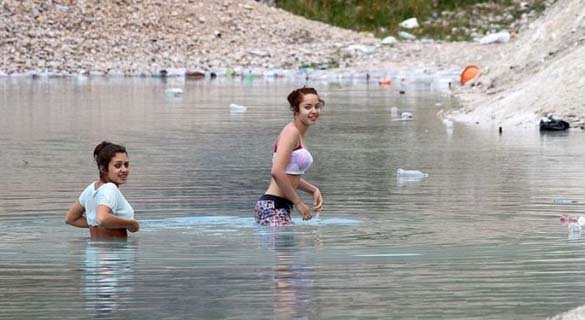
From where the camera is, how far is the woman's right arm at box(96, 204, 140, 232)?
11.9 metres

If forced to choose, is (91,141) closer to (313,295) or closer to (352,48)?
(313,295)

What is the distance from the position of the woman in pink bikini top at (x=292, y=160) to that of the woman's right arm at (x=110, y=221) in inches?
45.8

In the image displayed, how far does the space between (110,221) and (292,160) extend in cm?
154

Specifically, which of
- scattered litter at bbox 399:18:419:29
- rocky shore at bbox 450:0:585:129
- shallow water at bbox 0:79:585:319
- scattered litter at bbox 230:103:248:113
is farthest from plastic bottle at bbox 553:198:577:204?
scattered litter at bbox 399:18:419:29

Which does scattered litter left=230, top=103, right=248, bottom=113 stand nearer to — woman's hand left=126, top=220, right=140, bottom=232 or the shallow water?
the shallow water

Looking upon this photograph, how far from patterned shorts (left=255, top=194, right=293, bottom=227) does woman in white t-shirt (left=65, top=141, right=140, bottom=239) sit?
1148 mm

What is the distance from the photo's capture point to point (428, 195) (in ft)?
50.9

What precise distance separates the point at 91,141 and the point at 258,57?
2791cm

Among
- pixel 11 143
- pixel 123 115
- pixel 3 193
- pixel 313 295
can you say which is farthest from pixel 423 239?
pixel 123 115

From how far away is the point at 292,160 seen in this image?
496 inches

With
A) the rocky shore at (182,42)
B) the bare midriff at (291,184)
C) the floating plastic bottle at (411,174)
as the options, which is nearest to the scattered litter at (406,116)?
the floating plastic bottle at (411,174)

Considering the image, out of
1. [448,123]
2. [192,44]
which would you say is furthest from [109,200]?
[192,44]

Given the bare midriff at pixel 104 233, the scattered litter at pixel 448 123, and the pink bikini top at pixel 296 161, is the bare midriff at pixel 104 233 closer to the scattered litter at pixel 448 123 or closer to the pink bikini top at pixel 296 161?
the pink bikini top at pixel 296 161

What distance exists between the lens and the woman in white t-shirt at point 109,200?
1184cm
